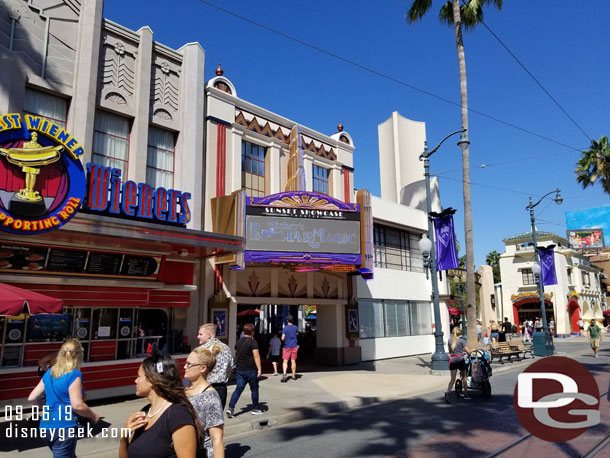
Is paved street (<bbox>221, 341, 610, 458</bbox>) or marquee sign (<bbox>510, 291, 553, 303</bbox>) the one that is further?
marquee sign (<bbox>510, 291, 553, 303</bbox>)

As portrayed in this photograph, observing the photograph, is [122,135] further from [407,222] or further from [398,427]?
[407,222]

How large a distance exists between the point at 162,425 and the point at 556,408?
8361 millimetres

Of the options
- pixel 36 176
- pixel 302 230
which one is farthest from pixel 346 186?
pixel 36 176

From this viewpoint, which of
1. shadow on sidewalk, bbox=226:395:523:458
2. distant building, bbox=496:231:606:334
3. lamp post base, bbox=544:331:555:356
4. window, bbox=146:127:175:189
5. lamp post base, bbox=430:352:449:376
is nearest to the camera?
shadow on sidewalk, bbox=226:395:523:458

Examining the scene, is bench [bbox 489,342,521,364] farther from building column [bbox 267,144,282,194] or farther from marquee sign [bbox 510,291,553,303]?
marquee sign [bbox 510,291,553,303]

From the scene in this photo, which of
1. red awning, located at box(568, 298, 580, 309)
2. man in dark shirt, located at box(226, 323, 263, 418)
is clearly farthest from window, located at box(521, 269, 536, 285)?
man in dark shirt, located at box(226, 323, 263, 418)

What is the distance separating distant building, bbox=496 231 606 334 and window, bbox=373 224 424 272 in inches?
989

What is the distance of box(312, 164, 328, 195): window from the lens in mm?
19938

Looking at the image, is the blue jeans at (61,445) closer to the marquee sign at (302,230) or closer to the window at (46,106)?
the marquee sign at (302,230)

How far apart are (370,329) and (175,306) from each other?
10.4 meters

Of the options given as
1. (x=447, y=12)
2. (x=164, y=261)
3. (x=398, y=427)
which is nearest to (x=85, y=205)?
(x=164, y=261)

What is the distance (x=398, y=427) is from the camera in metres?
8.78

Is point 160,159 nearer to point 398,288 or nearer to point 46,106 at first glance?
point 46,106

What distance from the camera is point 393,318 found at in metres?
23.0
